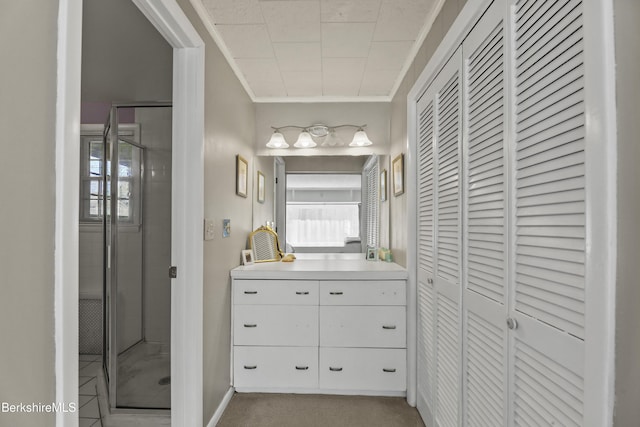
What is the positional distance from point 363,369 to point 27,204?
2.18 metres

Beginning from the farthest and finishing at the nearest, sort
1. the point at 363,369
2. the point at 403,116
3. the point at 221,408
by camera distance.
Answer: the point at 403,116 → the point at 363,369 → the point at 221,408

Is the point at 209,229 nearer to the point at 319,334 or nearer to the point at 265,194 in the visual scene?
the point at 319,334

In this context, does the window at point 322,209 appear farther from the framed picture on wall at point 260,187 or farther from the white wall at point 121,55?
the white wall at point 121,55

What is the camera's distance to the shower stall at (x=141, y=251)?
2.30 metres

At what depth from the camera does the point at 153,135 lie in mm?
2723

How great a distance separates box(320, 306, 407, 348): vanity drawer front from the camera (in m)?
2.41

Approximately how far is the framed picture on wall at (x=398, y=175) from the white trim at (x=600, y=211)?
1793 mm

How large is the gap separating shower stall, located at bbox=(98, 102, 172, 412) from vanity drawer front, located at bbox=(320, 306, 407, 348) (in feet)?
3.72

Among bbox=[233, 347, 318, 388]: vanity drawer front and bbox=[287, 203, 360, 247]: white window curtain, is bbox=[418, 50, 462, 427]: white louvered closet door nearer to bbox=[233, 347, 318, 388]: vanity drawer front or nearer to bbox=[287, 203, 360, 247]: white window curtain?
bbox=[233, 347, 318, 388]: vanity drawer front

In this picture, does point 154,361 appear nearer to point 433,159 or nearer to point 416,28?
point 433,159

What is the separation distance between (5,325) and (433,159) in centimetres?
183

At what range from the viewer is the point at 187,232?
1780 millimetres

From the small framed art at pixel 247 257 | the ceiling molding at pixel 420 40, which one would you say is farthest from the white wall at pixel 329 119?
the small framed art at pixel 247 257

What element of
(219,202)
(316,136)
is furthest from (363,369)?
(316,136)
